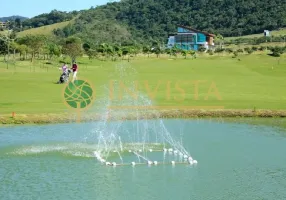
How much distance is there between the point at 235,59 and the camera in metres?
99.1

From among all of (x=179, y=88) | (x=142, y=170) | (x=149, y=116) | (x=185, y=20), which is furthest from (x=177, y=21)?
(x=142, y=170)

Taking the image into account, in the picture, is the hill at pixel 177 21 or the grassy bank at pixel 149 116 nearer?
the grassy bank at pixel 149 116

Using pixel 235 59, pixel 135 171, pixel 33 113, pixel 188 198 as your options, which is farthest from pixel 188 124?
pixel 235 59

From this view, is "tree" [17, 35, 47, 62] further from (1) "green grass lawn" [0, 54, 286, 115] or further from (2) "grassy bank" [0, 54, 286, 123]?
(2) "grassy bank" [0, 54, 286, 123]

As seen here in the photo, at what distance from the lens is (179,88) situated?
184 feet

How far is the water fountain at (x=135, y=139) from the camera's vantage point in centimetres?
2638

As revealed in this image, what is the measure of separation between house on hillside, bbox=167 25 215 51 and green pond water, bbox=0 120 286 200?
412 ft

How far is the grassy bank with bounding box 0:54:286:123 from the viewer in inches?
A: 1678

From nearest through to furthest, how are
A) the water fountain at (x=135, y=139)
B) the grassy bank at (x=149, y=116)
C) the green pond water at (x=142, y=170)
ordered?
the green pond water at (x=142, y=170)
the water fountain at (x=135, y=139)
the grassy bank at (x=149, y=116)

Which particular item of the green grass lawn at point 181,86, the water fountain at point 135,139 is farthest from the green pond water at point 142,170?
the green grass lawn at point 181,86

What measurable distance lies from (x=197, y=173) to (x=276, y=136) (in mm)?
10618

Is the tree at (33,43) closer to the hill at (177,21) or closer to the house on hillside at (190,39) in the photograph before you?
the hill at (177,21)

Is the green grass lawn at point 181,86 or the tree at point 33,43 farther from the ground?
the tree at point 33,43

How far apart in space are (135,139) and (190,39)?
133090 millimetres
